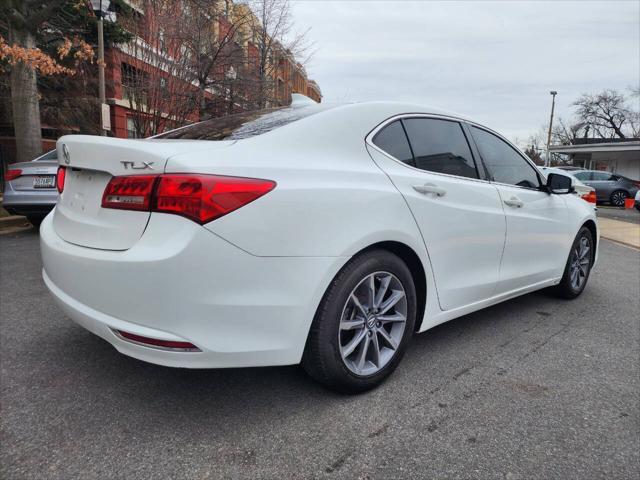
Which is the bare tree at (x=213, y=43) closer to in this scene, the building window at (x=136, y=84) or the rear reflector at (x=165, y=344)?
the building window at (x=136, y=84)

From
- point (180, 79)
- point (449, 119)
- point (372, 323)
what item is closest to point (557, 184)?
point (449, 119)

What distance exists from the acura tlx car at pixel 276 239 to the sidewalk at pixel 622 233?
7873 mm

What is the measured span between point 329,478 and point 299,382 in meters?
0.81

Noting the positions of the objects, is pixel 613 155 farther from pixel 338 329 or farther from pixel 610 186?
pixel 338 329

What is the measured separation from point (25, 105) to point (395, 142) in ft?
35.2

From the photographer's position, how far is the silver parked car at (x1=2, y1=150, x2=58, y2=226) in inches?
282

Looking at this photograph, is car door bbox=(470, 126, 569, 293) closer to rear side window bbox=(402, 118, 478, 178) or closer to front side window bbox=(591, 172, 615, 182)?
rear side window bbox=(402, 118, 478, 178)

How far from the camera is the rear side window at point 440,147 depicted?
2.85 metres

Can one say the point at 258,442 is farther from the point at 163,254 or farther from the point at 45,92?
Result: the point at 45,92

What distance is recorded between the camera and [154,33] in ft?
38.6

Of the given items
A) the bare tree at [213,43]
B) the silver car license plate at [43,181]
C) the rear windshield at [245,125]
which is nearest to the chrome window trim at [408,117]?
the rear windshield at [245,125]

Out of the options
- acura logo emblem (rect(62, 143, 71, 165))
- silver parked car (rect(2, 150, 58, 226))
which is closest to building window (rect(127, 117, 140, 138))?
silver parked car (rect(2, 150, 58, 226))

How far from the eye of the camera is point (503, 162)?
3.60m

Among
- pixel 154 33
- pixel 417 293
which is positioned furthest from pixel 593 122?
pixel 417 293
